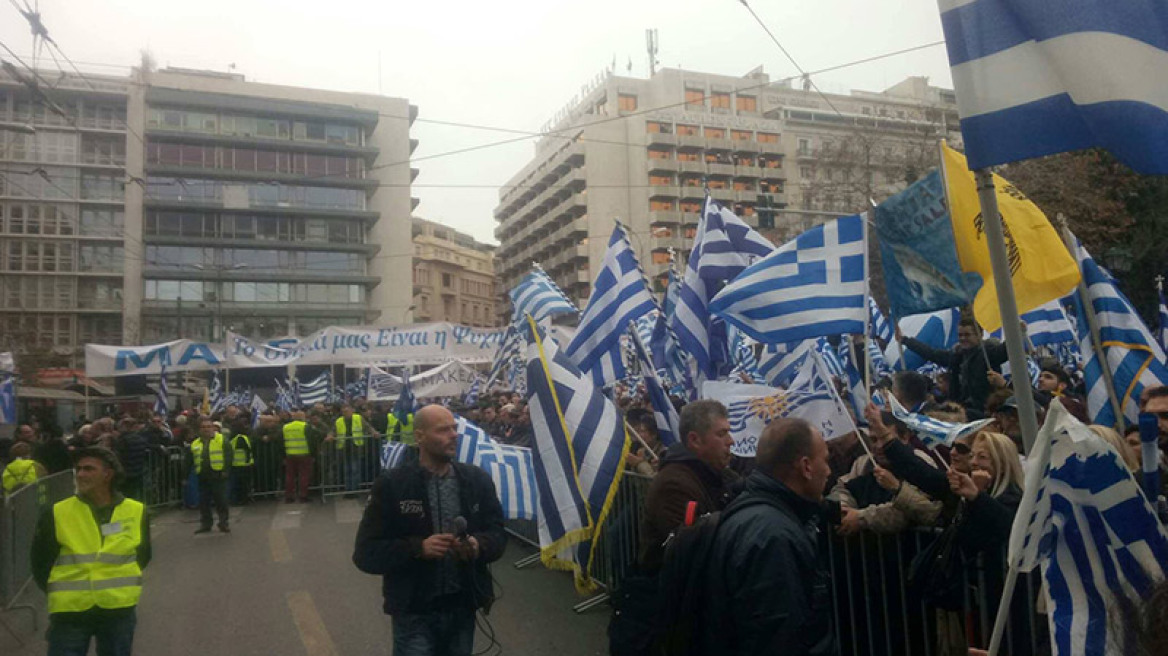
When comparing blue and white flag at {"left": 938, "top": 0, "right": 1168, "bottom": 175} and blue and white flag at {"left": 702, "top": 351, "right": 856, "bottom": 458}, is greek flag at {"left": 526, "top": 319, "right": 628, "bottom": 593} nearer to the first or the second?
blue and white flag at {"left": 702, "top": 351, "right": 856, "bottom": 458}

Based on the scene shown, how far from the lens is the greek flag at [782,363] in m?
8.83

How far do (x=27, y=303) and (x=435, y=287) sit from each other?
42.7 meters

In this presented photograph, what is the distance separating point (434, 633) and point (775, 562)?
2068 millimetres

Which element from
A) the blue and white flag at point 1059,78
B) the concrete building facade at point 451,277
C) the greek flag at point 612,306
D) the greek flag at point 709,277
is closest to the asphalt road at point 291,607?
the greek flag at point 612,306

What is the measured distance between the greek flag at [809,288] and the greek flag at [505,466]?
3.10 m

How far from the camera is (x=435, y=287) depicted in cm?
10138

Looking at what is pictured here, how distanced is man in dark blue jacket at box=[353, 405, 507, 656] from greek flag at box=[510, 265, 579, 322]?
5.41 meters

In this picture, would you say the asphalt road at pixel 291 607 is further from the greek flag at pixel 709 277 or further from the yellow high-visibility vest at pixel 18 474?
the greek flag at pixel 709 277

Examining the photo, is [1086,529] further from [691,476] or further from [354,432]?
[354,432]

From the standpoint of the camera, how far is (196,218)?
219 feet

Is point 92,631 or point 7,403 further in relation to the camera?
point 7,403

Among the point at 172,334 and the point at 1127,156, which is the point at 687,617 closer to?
the point at 1127,156

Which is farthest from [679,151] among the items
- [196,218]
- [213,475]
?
[213,475]

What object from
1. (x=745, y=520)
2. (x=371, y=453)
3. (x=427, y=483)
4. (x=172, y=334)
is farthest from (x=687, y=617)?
(x=172, y=334)
